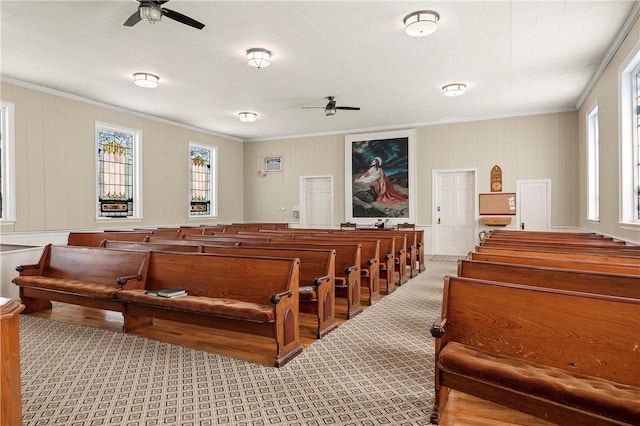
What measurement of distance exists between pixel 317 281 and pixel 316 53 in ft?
11.7

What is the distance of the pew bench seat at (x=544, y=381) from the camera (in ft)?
5.19

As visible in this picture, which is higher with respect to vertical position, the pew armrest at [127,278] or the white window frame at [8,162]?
the white window frame at [8,162]

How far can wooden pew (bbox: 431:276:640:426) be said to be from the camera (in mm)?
1683

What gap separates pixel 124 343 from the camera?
3461 mm

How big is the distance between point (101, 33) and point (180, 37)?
0.98m

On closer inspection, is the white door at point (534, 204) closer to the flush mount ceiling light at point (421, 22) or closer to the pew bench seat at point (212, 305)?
the flush mount ceiling light at point (421, 22)

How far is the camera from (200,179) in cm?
1065

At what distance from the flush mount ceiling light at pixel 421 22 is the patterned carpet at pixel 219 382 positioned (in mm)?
3435

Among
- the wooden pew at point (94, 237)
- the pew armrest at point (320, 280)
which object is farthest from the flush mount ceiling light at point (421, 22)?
the wooden pew at point (94, 237)

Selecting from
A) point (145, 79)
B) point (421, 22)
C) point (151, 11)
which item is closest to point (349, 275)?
point (421, 22)

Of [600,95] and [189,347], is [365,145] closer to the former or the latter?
[600,95]

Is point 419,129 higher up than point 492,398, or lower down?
higher up

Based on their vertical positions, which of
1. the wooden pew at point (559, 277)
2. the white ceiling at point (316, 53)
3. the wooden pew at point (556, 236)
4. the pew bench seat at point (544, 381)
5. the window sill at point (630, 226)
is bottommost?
the pew bench seat at point (544, 381)

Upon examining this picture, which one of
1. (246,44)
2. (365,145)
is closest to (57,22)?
(246,44)
